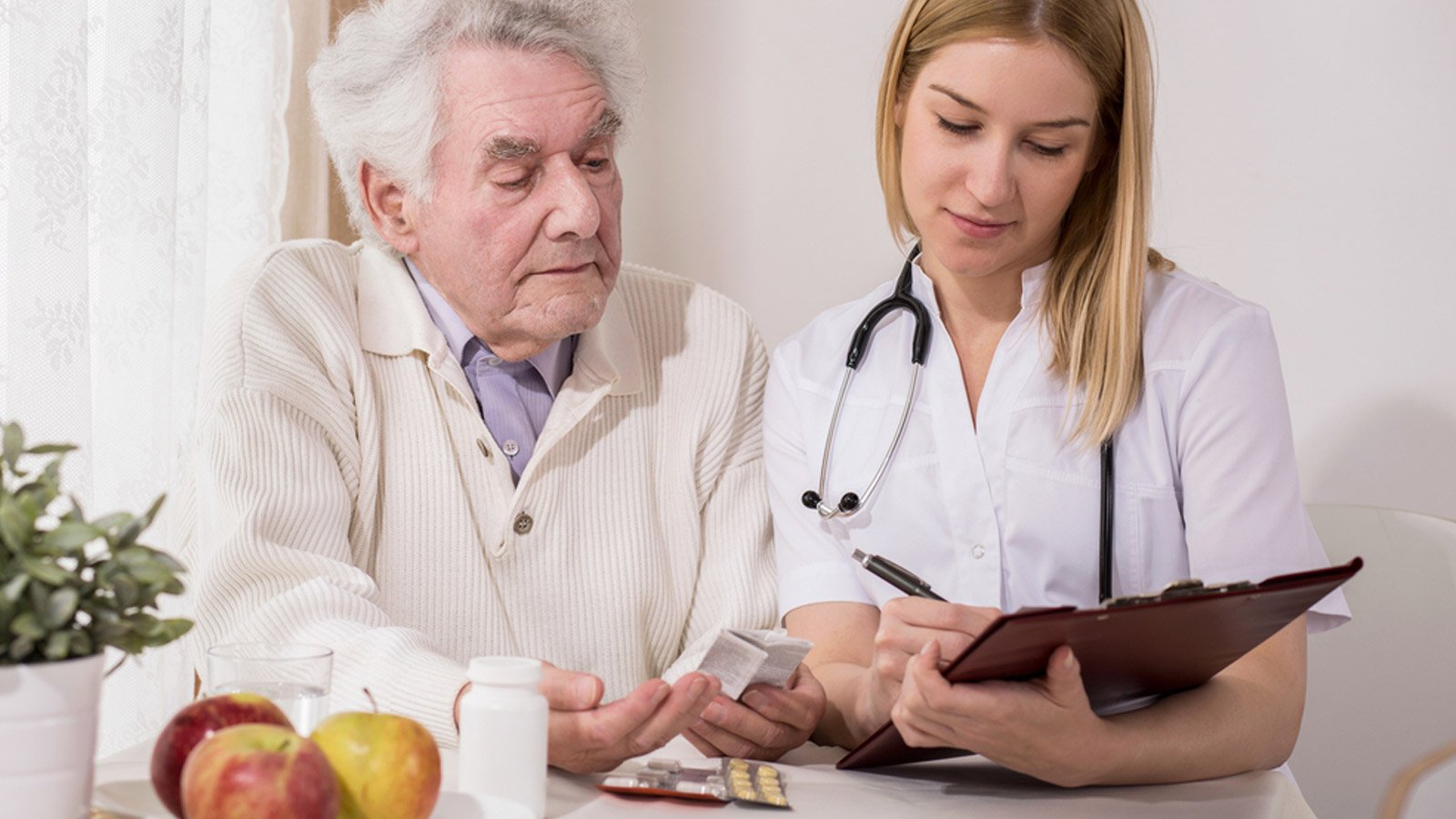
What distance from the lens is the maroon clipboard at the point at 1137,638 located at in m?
0.98

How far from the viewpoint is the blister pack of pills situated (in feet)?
3.58

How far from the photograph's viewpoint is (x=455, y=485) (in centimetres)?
164

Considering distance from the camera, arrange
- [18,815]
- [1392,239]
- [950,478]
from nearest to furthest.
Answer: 1. [18,815]
2. [950,478]
3. [1392,239]

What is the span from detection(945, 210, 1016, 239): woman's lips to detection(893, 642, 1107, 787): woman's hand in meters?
0.59

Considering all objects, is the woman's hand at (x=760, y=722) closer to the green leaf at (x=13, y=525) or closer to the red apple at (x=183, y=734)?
the red apple at (x=183, y=734)

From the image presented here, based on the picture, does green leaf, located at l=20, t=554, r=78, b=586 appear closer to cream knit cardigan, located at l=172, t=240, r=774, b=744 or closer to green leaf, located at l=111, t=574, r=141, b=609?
green leaf, located at l=111, t=574, r=141, b=609

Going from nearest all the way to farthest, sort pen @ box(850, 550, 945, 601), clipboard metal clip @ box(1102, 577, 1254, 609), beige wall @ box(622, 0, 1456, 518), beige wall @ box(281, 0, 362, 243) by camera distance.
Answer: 1. clipboard metal clip @ box(1102, 577, 1254, 609)
2. pen @ box(850, 550, 945, 601)
3. beige wall @ box(281, 0, 362, 243)
4. beige wall @ box(622, 0, 1456, 518)

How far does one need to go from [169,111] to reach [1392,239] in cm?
194

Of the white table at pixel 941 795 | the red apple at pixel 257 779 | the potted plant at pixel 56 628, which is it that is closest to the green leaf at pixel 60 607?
the potted plant at pixel 56 628

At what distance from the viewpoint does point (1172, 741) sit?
1247mm

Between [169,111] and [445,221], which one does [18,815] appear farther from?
[169,111]

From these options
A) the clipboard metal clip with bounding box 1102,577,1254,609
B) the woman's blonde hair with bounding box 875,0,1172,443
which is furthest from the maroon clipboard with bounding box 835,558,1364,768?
the woman's blonde hair with bounding box 875,0,1172,443

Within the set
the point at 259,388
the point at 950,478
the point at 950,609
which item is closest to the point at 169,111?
the point at 259,388

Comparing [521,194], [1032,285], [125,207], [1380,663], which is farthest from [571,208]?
[1380,663]
